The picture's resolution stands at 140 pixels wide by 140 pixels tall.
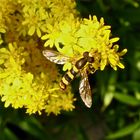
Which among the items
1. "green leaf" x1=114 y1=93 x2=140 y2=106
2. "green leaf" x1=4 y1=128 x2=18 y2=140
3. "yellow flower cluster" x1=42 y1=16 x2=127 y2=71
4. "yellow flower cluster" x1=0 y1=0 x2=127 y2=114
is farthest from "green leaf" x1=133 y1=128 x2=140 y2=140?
"yellow flower cluster" x1=42 y1=16 x2=127 y2=71

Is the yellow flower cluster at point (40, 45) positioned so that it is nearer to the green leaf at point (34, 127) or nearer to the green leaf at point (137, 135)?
the green leaf at point (34, 127)

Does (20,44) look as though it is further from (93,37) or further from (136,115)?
(136,115)

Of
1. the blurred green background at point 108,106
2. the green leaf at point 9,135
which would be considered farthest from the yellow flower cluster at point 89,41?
the green leaf at point 9,135

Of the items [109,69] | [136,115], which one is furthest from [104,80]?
[136,115]

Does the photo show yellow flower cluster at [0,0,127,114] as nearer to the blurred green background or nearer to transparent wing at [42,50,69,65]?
transparent wing at [42,50,69,65]

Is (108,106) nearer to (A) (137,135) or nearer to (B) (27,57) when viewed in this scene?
(A) (137,135)
